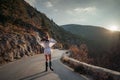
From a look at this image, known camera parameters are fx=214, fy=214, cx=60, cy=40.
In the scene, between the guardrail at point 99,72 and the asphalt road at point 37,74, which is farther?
the asphalt road at point 37,74

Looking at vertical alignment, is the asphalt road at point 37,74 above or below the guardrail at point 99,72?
below

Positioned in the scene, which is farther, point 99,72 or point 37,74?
point 37,74

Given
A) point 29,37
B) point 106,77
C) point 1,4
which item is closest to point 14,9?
point 1,4

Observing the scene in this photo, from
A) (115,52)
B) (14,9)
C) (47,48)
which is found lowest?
(115,52)

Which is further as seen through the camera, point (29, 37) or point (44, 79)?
point (29, 37)

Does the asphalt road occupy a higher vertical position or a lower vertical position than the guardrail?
lower

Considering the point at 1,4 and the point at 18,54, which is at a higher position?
the point at 1,4

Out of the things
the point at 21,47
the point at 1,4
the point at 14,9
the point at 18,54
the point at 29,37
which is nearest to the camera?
the point at 18,54

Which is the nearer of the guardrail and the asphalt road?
the guardrail

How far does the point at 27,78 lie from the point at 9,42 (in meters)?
19.6

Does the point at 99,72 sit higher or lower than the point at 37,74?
higher

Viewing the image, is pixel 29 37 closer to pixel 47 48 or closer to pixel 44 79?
pixel 47 48

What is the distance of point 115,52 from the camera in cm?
3534

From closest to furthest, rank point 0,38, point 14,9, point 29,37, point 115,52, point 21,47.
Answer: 1. point 0,38
2. point 21,47
3. point 115,52
4. point 29,37
5. point 14,9
